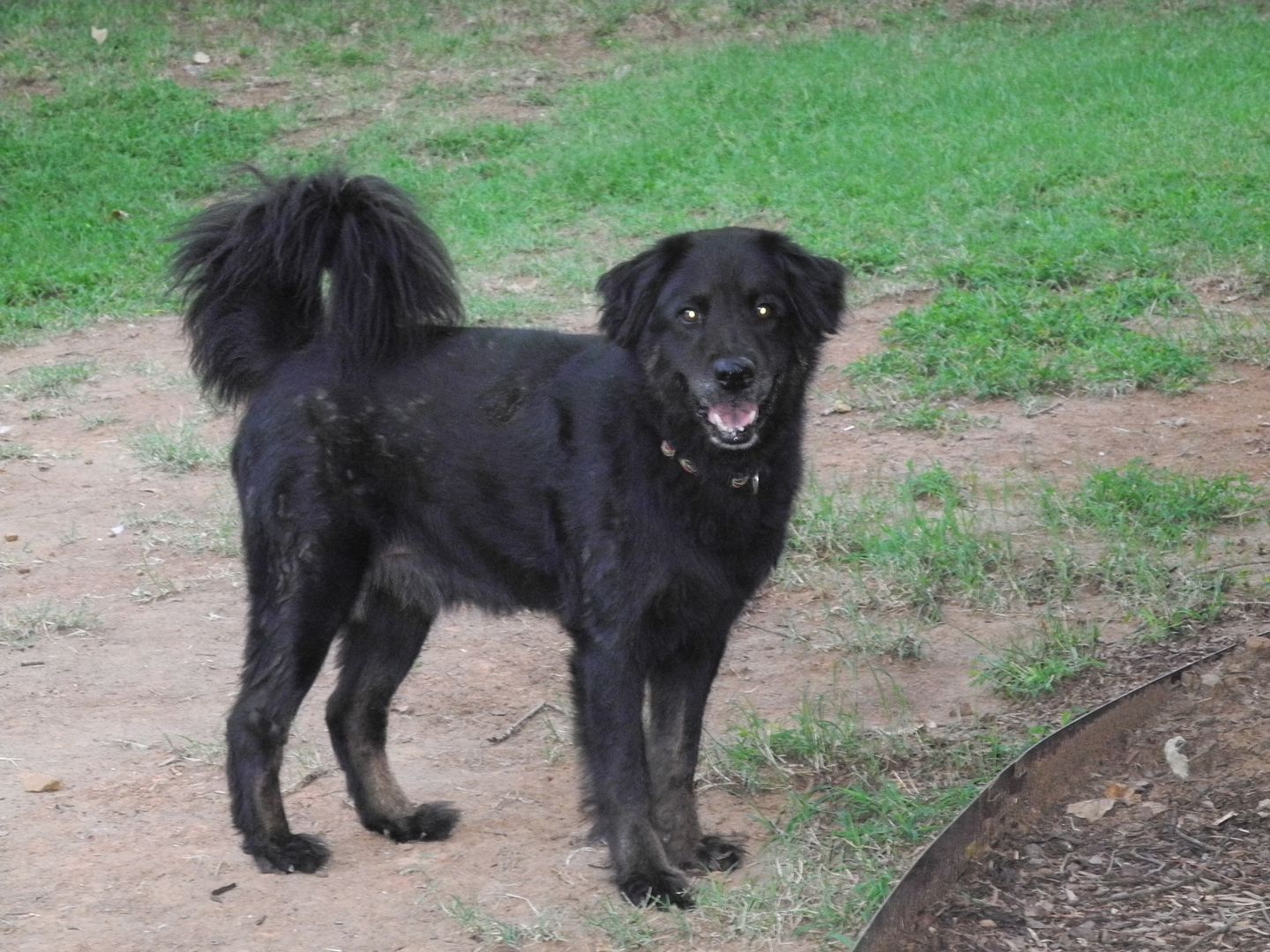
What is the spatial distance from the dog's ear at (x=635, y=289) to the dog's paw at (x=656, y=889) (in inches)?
52.3

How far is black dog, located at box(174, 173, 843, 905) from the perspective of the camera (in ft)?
13.2

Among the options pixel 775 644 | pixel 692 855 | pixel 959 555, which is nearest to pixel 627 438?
pixel 692 855

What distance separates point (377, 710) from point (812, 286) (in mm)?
1661

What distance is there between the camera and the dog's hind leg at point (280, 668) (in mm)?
4250

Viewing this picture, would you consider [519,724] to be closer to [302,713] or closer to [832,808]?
[302,713]

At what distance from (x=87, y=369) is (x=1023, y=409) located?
5.07 meters

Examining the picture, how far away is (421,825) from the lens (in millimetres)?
4406

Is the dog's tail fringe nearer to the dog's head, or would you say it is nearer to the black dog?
the black dog

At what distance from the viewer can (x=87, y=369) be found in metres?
8.96

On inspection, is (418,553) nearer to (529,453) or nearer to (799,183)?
(529,453)

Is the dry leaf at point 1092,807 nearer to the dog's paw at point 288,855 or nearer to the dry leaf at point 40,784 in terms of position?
the dog's paw at point 288,855

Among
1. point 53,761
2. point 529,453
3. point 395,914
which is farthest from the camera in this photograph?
point 53,761

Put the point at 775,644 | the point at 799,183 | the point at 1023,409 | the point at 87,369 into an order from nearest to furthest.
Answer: the point at 775,644 < the point at 1023,409 < the point at 87,369 < the point at 799,183

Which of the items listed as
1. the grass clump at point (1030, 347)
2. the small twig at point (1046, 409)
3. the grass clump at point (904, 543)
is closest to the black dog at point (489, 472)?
the grass clump at point (904, 543)
